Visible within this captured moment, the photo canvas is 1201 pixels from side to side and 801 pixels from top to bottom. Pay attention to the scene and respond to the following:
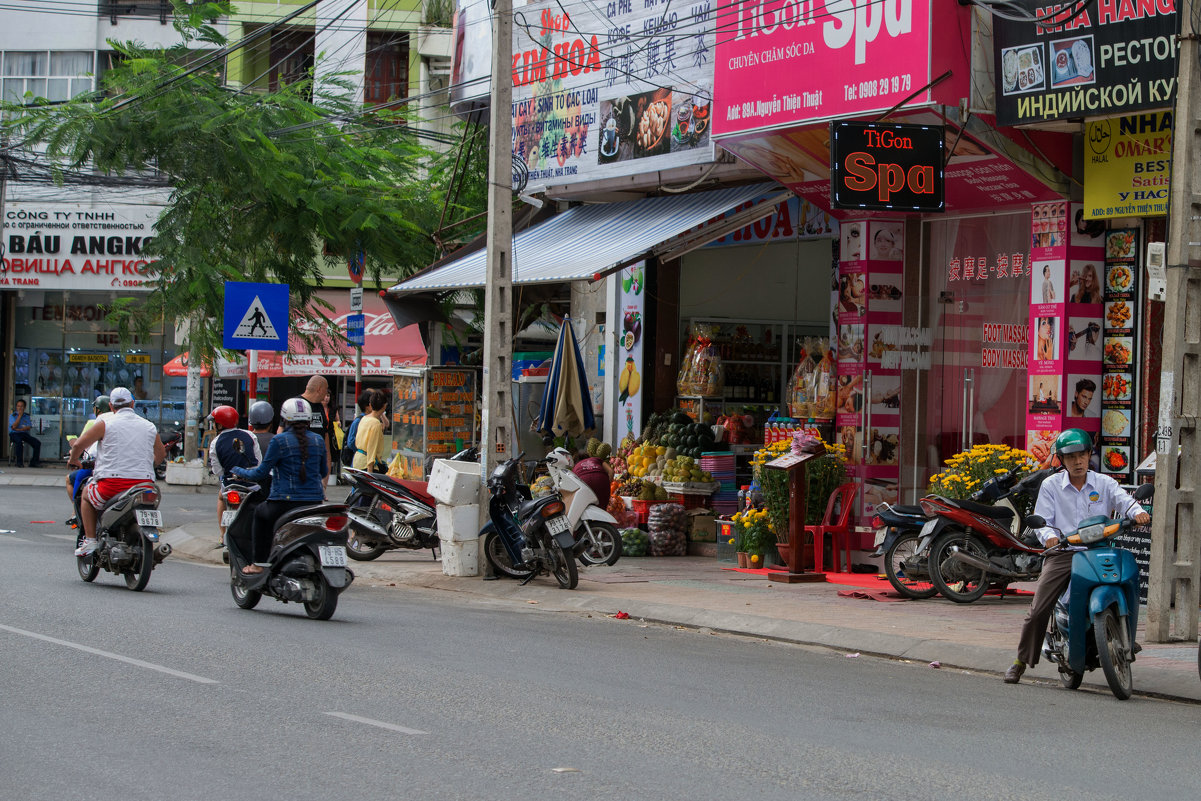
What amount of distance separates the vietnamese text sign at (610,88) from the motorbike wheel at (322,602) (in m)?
8.30

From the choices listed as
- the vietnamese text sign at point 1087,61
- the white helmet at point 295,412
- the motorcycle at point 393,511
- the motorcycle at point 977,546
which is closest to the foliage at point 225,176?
the motorcycle at point 393,511

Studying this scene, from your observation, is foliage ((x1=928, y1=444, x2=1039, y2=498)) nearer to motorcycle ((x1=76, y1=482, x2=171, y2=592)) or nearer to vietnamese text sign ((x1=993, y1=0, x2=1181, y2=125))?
vietnamese text sign ((x1=993, y1=0, x2=1181, y2=125))

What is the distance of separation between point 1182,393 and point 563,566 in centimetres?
608

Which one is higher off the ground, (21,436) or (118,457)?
(118,457)

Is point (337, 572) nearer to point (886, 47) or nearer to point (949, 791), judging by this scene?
point (949, 791)

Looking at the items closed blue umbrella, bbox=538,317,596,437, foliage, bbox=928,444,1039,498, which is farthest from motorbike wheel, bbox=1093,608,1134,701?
closed blue umbrella, bbox=538,317,596,437

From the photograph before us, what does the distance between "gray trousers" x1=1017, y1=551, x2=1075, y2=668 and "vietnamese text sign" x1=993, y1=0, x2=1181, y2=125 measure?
5090 millimetres

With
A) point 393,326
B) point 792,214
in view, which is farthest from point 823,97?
point 393,326

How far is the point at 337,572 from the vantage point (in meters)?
11.4

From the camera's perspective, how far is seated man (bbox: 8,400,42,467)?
33281 millimetres

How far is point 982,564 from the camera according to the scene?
1306cm

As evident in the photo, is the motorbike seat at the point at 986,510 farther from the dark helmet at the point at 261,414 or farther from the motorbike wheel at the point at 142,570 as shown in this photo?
the motorbike wheel at the point at 142,570

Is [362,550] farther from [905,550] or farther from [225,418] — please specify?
[905,550]

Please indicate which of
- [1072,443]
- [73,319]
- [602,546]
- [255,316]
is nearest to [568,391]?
[602,546]
